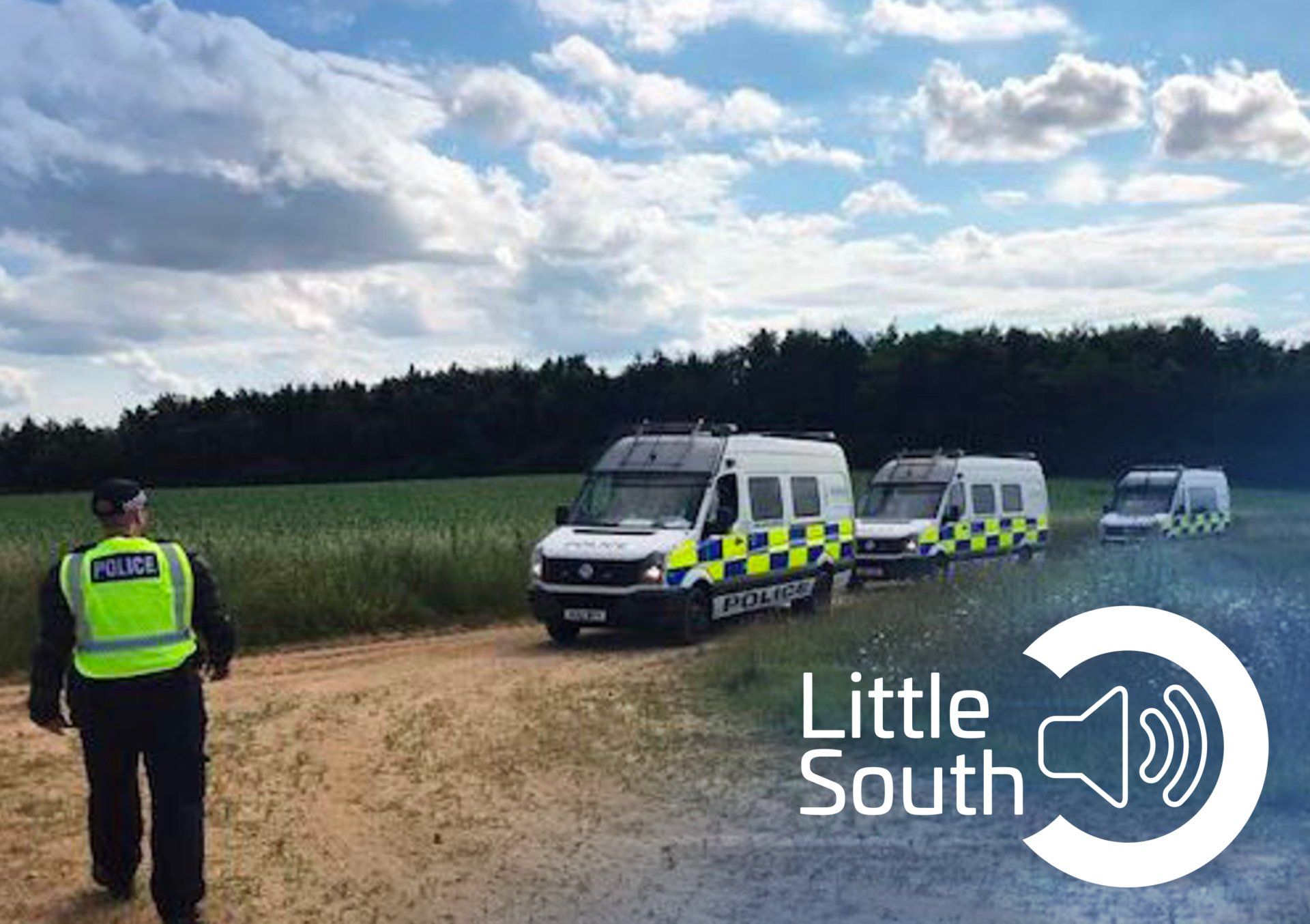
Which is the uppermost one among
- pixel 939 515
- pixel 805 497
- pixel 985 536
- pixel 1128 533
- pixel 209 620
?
pixel 209 620

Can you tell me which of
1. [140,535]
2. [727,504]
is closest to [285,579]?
[727,504]

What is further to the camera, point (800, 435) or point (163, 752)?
point (800, 435)

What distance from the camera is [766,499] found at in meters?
17.4

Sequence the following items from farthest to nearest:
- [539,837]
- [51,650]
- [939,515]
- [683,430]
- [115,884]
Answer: [939,515], [683,430], [539,837], [115,884], [51,650]

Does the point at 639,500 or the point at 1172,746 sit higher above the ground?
the point at 639,500

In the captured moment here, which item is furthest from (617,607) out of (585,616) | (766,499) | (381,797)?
(381,797)

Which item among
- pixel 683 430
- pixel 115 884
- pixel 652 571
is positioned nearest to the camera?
pixel 115 884

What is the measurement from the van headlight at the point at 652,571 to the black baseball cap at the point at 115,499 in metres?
9.36

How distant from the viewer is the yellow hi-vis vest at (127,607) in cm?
607

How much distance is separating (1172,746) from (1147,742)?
189 mm

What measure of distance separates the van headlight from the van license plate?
59 cm

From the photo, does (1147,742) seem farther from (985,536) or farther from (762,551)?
(985,536)

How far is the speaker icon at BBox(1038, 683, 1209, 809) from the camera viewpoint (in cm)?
798

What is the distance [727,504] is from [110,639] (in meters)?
10.9
